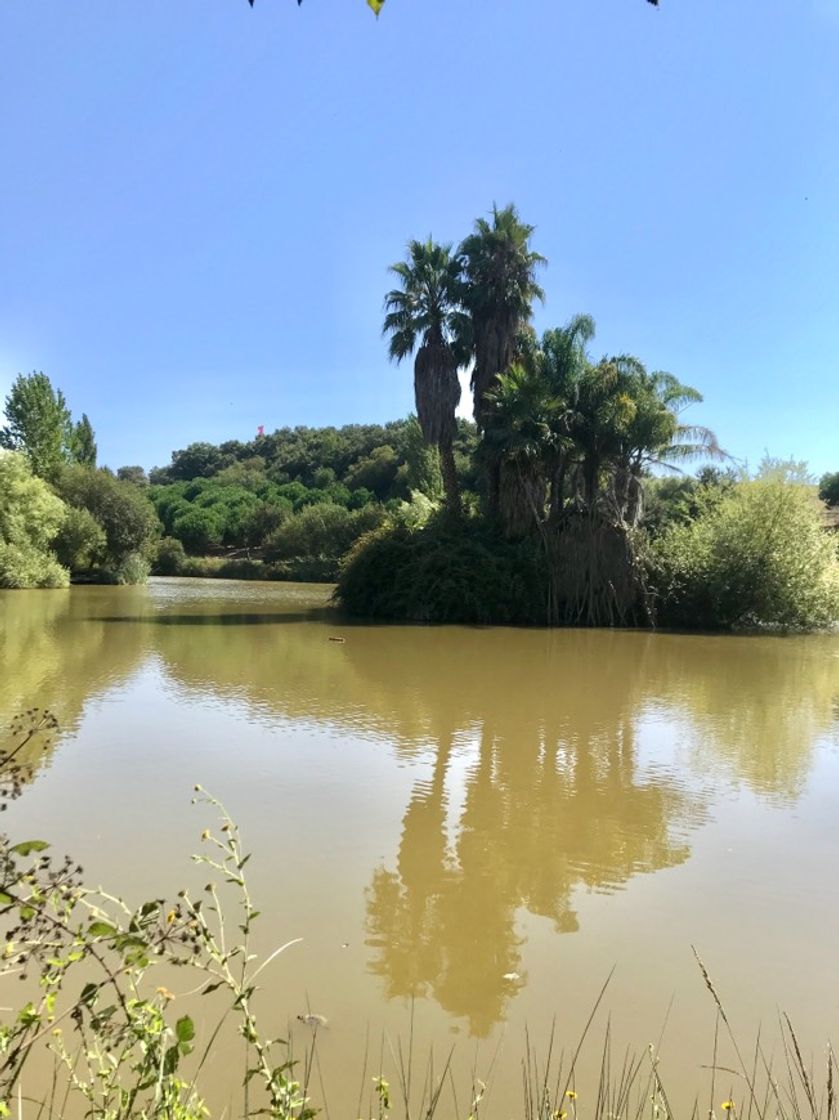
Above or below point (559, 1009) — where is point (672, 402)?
above

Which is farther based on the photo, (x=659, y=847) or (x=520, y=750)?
(x=520, y=750)

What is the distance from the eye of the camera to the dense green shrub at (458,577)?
80.1 feet

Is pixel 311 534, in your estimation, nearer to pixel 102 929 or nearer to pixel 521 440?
pixel 521 440

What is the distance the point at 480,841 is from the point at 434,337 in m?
24.0

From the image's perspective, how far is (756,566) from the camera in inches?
955

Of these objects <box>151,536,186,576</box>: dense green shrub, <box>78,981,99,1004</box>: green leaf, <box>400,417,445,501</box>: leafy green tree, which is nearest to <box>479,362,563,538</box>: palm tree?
<box>400,417,445,501</box>: leafy green tree

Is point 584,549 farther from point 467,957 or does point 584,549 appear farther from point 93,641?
point 467,957

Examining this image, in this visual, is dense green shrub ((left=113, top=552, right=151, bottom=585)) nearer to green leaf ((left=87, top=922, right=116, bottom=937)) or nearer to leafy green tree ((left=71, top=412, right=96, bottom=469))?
leafy green tree ((left=71, top=412, right=96, bottom=469))

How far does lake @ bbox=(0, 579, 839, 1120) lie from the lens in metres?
3.41

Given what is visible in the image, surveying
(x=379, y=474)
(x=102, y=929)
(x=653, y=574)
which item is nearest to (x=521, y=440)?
(x=653, y=574)

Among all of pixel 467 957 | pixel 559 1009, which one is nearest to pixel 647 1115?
pixel 559 1009

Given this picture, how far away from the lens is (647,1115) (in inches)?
107

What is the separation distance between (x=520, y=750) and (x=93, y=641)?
527 inches

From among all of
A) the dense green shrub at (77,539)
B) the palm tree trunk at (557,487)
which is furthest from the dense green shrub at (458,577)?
the dense green shrub at (77,539)
